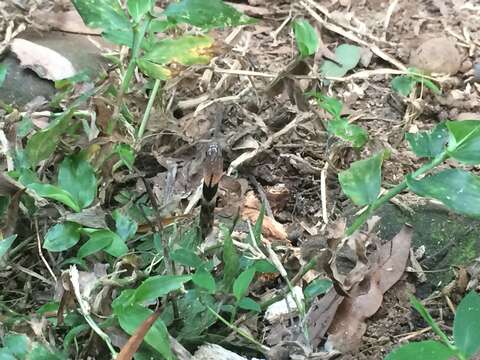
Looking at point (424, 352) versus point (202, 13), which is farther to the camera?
point (202, 13)

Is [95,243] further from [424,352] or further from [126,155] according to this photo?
[424,352]

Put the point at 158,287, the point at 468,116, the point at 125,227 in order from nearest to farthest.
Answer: the point at 158,287 → the point at 125,227 → the point at 468,116

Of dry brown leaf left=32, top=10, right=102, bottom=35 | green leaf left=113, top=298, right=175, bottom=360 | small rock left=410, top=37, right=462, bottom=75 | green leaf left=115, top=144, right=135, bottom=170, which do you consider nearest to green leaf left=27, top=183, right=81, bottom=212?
green leaf left=115, top=144, right=135, bottom=170

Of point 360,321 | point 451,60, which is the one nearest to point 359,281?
point 360,321

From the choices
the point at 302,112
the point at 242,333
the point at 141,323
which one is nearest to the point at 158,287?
the point at 141,323

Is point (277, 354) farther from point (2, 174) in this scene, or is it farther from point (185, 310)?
point (2, 174)

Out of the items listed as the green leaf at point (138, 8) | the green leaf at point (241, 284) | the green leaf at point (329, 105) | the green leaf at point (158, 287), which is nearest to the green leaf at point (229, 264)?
the green leaf at point (241, 284)
